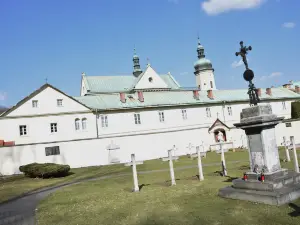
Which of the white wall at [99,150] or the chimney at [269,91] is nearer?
the white wall at [99,150]

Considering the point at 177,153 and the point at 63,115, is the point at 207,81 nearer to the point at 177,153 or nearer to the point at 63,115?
the point at 177,153

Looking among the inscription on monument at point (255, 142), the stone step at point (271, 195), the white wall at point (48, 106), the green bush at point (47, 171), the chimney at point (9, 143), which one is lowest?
the stone step at point (271, 195)

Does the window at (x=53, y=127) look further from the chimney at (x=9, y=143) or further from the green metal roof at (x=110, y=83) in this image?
the green metal roof at (x=110, y=83)

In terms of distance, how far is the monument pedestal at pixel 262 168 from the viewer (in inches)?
388

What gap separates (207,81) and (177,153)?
37.4 metres

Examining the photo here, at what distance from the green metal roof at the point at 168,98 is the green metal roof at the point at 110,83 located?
34.6 ft

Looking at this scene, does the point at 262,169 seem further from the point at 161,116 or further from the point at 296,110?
the point at 296,110

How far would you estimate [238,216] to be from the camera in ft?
28.5

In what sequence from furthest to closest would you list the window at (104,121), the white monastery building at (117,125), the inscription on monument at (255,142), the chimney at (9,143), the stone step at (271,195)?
the window at (104,121) → the white monastery building at (117,125) → the chimney at (9,143) → the inscription on monument at (255,142) → the stone step at (271,195)

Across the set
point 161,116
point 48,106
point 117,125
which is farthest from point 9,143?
point 161,116

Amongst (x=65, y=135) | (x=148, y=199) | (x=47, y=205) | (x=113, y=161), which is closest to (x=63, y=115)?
(x=65, y=135)

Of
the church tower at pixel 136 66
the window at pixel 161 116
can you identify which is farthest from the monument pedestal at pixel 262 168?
the church tower at pixel 136 66

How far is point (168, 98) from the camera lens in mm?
41031

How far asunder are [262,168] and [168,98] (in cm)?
3089
